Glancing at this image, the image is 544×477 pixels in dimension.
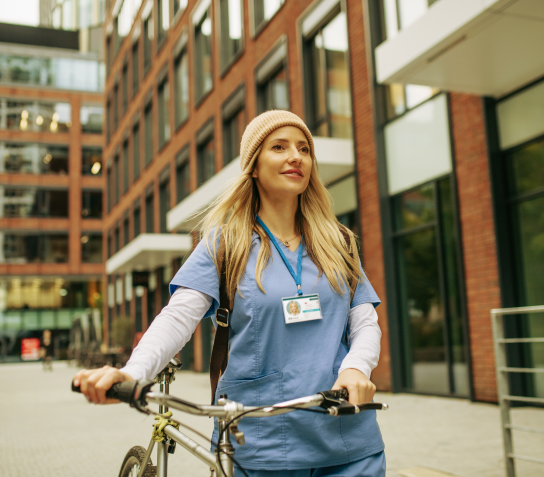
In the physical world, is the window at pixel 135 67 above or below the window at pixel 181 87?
above

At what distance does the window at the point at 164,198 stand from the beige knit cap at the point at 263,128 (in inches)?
978

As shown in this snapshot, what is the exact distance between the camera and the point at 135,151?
32.6m

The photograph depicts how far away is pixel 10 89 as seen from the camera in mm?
48500

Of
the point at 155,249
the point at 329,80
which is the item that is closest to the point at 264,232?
the point at 329,80

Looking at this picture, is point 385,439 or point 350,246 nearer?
point 350,246

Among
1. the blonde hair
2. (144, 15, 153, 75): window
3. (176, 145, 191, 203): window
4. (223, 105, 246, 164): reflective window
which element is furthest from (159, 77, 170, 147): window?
the blonde hair

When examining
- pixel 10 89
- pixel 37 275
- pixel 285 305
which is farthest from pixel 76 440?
pixel 10 89

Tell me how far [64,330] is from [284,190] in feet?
161

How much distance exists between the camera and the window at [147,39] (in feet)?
96.9

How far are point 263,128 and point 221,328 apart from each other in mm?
719

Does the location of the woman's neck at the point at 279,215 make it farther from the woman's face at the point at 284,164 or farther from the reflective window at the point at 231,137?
the reflective window at the point at 231,137

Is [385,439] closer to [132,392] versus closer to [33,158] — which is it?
[132,392]

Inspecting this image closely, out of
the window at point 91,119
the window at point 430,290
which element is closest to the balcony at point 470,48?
the window at point 430,290

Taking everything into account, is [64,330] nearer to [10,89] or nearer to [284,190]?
[10,89]
